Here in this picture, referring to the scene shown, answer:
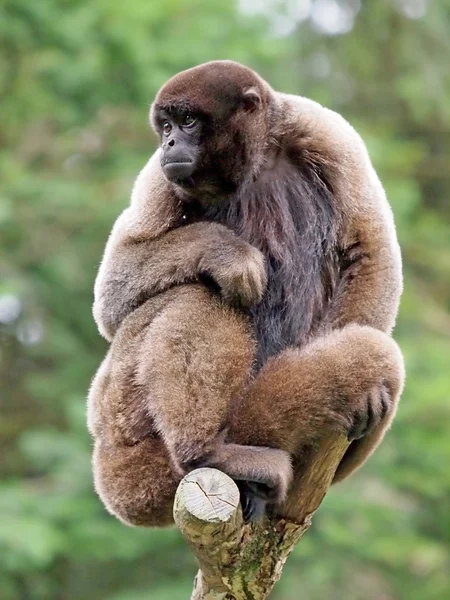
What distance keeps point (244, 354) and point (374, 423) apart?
599 mm

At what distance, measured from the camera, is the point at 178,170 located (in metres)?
4.48

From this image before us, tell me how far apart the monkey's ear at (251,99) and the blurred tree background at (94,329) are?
4.54 metres

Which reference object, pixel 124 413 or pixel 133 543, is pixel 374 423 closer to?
pixel 124 413

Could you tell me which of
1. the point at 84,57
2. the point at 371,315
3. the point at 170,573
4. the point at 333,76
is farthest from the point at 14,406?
the point at 371,315

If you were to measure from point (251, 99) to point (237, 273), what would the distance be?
0.87m

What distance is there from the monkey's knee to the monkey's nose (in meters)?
1.16

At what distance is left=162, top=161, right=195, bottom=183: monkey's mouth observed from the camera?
4.48 metres

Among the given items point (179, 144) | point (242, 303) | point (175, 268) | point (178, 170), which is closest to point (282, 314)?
point (242, 303)

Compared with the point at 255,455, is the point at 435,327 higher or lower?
lower

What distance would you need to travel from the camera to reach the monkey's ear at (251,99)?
459 cm

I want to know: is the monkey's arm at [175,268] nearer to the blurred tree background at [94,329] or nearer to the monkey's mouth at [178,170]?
the monkey's mouth at [178,170]

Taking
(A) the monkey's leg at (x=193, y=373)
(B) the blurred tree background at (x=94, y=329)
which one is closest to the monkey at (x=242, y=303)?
(A) the monkey's leg at (x=193, y=373)

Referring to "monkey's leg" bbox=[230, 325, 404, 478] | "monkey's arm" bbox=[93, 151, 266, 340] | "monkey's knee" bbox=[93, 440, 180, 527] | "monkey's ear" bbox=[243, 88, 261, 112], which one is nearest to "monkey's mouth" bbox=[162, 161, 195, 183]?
"monkey's arm" bbox=[93, 151, 266, 340]

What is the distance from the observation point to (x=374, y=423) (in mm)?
4188
